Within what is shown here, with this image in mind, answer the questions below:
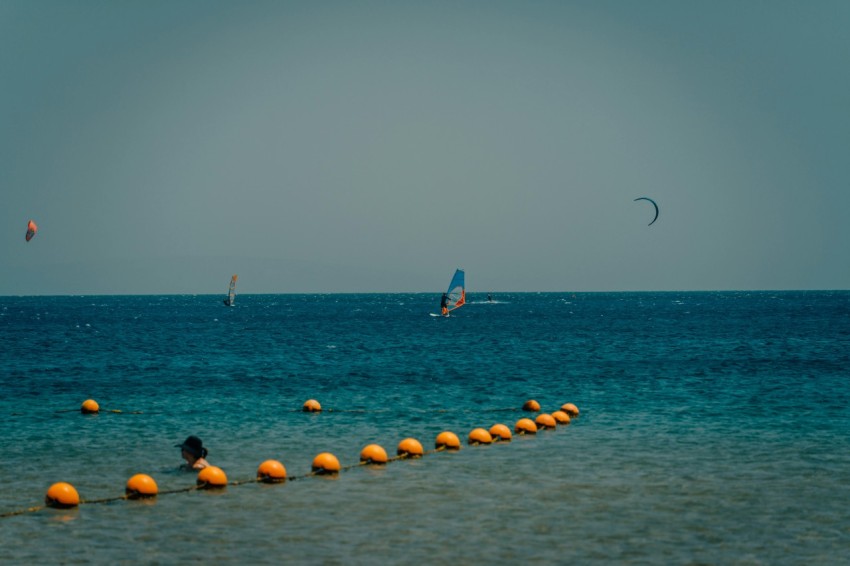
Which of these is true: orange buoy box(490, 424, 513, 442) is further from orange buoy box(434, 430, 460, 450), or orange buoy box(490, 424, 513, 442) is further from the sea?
orange buoy box(434, 430, 460, 450)

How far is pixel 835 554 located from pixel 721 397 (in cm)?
2586

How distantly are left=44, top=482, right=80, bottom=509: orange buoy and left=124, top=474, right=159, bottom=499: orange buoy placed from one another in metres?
1.14

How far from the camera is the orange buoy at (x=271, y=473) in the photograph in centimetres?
2261

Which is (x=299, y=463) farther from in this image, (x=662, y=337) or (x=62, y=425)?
(x=662, y=337)

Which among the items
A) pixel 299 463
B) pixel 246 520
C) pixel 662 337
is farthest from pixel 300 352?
pixel 246 520

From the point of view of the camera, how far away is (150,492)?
20938 mm

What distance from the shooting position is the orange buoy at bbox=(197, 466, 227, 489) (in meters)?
21.9

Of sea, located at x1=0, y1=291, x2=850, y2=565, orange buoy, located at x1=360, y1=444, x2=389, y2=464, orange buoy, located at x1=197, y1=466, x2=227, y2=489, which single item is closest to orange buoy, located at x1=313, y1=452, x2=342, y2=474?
sea, located at x1=0, y1=291, x2=850, y2=565

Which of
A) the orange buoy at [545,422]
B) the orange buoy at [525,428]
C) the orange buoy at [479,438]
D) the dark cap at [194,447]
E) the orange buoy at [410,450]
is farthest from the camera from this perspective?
the orange buoy at [545,422]

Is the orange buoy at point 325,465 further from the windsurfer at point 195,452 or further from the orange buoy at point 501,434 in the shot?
the orange buoy at point 501,434

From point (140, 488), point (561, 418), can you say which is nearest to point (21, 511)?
point (140, 488)

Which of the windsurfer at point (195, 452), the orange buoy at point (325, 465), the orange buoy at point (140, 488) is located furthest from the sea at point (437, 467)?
the windsurfer at point (195, 452)

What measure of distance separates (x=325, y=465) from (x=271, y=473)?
1.51 meters

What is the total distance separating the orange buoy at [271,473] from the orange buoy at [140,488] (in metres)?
2.59
